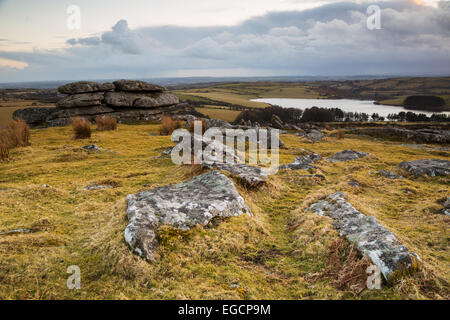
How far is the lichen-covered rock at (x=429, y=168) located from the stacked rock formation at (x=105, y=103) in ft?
116

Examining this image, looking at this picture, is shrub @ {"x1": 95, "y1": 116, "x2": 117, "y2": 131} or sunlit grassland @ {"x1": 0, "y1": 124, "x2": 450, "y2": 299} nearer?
sunlit grassland @ {"x1": 0, "y1": 124, "x2": 450, "y2": 299}

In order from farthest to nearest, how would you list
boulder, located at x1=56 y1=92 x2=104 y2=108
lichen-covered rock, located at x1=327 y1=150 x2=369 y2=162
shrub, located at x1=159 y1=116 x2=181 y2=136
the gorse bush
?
boulder, located at x1=56 y1=92 x2=104 y2=108, shrub, located at x1=159 y1=116 x2=181 y2=136, the gorse bush, lichen-covered rock, located at x1=327 y1=150 x2=369 y2=162

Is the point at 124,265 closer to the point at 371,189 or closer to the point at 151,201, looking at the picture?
the point at 151,201

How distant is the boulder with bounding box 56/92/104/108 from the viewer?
120 feet

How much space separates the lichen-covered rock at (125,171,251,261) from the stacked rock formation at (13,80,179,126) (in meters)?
34.7

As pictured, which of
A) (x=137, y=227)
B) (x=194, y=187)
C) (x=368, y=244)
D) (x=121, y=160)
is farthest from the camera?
(x=121, y=160)

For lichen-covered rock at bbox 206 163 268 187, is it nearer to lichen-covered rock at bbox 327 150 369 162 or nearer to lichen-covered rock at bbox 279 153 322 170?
lichen-covered rock at bbox 279 153 322 170

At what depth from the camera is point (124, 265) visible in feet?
14.6

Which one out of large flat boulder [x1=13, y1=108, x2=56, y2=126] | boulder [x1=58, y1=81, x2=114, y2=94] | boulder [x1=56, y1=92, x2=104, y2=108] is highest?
boulder [x1=58, y1=81, x2=114, y2=94]

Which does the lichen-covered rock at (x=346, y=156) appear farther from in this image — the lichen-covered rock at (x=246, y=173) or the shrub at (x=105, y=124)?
the shrub at (x=105, y=124)

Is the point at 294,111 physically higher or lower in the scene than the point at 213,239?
higher

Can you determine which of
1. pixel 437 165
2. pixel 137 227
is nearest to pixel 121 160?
pixel 137 227

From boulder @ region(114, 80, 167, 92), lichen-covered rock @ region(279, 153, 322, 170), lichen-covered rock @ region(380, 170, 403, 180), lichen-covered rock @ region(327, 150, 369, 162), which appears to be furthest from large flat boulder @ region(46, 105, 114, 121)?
lichen-covered rock @ region(380, 170, 403, 180)
